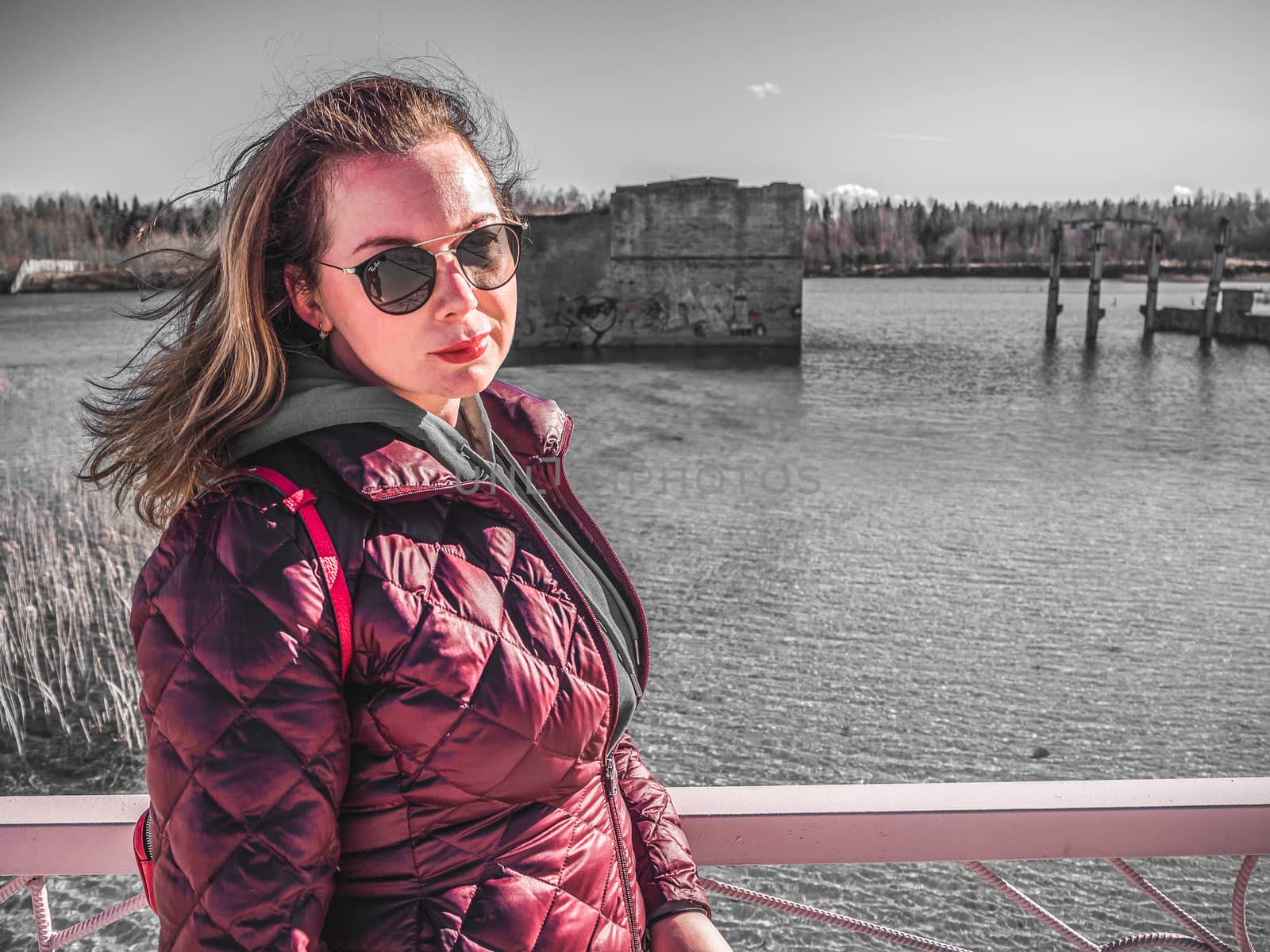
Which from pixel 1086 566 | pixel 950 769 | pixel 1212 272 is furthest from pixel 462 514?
pixel 1212 272

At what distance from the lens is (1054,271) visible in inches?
1415

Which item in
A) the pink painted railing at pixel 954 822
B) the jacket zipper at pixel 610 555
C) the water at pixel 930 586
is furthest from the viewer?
the water at pixel 930 586

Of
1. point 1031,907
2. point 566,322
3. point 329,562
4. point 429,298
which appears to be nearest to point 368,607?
point 329,562

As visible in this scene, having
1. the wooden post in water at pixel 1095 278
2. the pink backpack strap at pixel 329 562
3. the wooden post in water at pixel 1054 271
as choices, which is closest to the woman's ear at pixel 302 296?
the pink backpack strap at pixel 329 562

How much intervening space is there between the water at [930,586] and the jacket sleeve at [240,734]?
2297 mm

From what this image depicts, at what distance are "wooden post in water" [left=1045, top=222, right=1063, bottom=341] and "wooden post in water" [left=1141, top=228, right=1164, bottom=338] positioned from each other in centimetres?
295

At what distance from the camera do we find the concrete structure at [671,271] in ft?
92.7

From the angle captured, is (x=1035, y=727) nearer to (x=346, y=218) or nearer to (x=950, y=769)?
(x=950, y=769)

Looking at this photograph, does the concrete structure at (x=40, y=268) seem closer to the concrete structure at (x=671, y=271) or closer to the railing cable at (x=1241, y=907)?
the concrete structure at (x=671, y=271)

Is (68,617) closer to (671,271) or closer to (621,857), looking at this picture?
(621,857)

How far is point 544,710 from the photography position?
1.24 m

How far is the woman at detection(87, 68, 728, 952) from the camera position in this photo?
3.44 feet

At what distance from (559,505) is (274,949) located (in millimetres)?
759

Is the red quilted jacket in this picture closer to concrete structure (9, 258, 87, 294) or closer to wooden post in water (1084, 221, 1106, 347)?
wooden post in water (1084, 221, 1106, 347)
